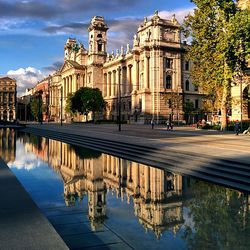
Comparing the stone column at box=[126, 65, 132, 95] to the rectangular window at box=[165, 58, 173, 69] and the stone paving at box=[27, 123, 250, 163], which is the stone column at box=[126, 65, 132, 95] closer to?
the rectangular window at box=[165, 58, 173, 69]

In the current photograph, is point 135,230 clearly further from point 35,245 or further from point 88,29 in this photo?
point 88,29

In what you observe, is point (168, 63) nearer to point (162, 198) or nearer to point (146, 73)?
point (146, 73)

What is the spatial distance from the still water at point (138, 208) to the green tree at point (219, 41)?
25.7 metres

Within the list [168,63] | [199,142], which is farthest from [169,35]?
[199,142]

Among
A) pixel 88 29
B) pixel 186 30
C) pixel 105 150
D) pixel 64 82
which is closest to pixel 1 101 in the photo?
pixel 64 82

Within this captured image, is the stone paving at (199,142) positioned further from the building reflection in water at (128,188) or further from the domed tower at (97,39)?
the domed tower at (97,39)

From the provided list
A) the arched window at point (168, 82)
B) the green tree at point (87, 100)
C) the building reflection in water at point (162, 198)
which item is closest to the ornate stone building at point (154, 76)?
the arched window at point (168, 82)

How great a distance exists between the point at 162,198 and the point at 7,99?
18009cm

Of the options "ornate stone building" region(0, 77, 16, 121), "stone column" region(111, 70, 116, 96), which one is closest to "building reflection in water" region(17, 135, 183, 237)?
"stone column" region(111, 70, 116, 96)

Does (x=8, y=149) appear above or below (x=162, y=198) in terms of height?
above

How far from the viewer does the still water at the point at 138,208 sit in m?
7.02

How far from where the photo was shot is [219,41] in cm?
3838

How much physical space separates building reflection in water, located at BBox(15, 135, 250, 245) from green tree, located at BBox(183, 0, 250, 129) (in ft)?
83.0

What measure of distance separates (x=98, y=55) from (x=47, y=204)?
342 ft
